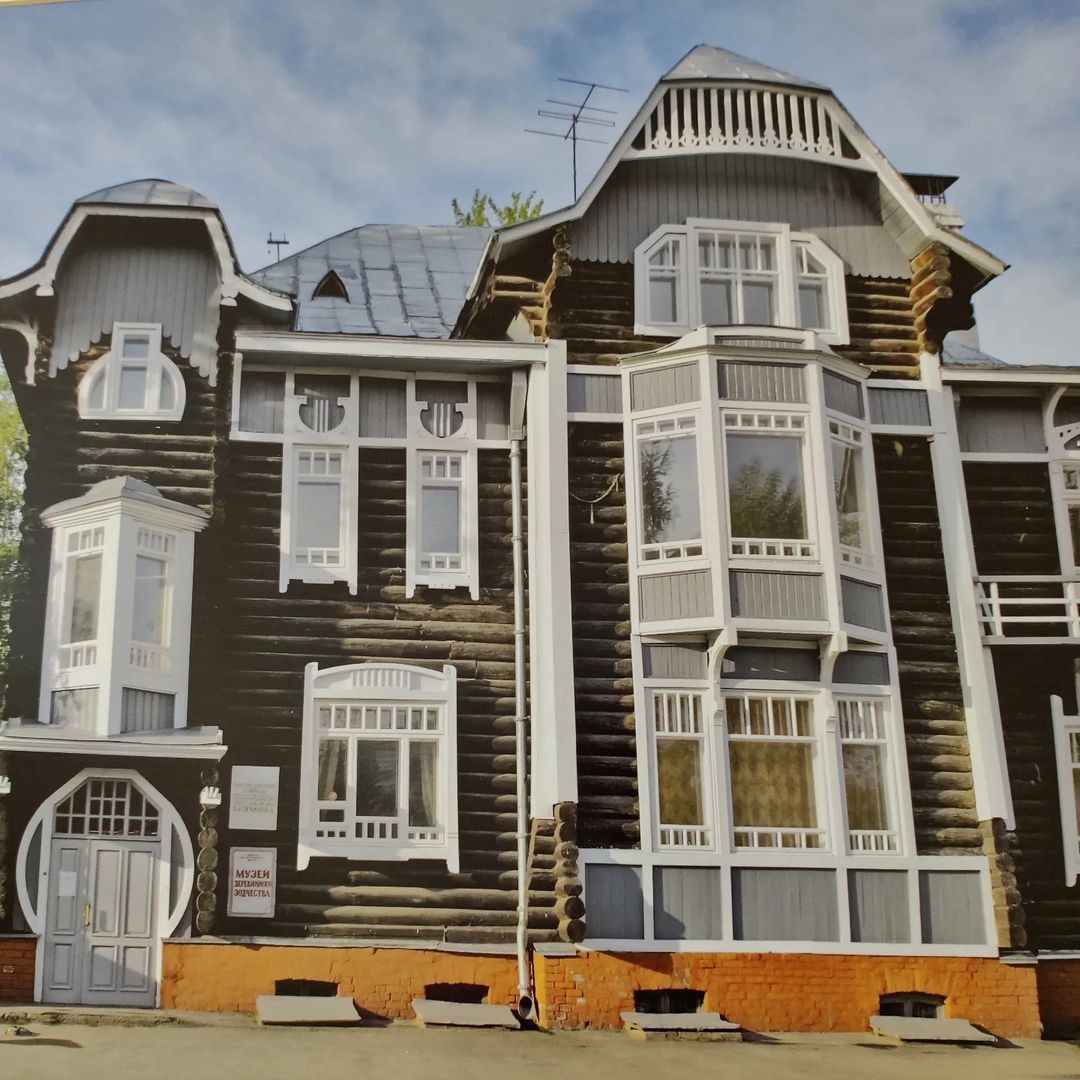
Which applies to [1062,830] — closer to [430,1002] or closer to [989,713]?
[989,713]

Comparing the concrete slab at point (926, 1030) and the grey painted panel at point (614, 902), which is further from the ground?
the grey painted panel at point (614, 902)

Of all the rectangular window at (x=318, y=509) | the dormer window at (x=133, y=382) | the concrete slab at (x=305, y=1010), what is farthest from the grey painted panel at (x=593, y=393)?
the concrete slab at (x=305, y=1010)

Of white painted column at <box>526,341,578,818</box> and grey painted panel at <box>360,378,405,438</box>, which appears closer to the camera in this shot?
white painted column at <box>526,341,578,818</box>

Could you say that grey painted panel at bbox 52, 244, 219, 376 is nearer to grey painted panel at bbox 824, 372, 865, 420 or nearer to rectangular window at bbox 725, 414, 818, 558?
rectangular window at bbox 725, 414, 818, 558

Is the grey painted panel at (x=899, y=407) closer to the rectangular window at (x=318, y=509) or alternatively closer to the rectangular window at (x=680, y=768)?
the rectangular window at (x=680, y=768)

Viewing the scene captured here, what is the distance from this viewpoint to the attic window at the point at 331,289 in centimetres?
2242

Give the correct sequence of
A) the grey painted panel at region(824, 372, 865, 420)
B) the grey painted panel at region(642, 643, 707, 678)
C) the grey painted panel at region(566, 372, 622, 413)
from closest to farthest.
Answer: the grey painted panel at region(642, 643, 707, 678) → the grey painted panel at region(824, 372, 865, 420) → the grey painted panel at region(566, 372, 622, 413)

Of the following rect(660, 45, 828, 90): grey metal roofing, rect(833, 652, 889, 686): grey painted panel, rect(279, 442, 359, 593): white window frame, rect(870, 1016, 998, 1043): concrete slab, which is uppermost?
rect(660, 45, 828, 90): grey metal roofing

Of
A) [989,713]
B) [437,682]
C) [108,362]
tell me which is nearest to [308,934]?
[437,682]

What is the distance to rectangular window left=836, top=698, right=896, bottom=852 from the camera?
18781 millimetres

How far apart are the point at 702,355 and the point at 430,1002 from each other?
30.5ft

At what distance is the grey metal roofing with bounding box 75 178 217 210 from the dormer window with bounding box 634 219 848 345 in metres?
6.40

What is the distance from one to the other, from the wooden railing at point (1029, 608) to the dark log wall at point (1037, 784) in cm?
27

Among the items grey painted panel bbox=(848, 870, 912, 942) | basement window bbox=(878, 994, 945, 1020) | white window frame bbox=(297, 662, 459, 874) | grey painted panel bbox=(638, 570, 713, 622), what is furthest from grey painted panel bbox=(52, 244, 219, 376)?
basement window bbox=(878, 994, 945, 1020)
